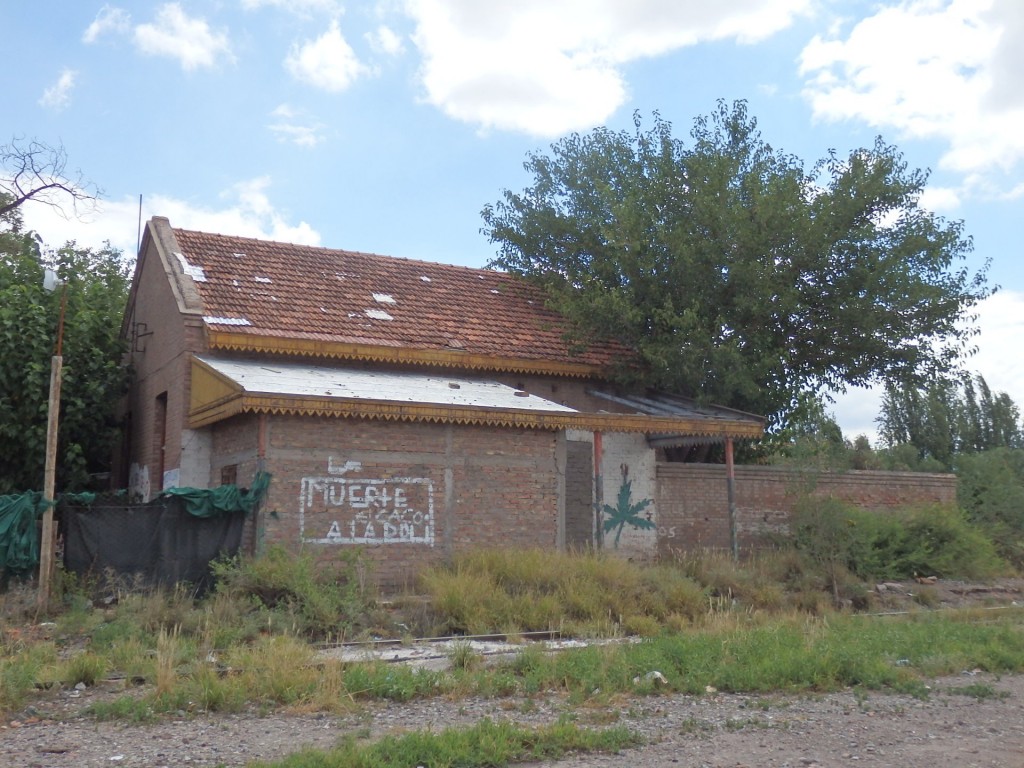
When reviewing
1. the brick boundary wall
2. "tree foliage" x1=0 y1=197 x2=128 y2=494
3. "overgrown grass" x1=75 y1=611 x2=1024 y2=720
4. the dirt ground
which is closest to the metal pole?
the brick boundary wall

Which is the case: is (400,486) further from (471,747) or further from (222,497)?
(471,747)

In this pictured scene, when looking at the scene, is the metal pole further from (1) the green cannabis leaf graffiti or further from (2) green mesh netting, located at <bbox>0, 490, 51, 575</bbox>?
(2) green mesh netting, located at <bbox>0, 490, 51, 575</bbox>

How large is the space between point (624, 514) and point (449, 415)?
5043 millimetres

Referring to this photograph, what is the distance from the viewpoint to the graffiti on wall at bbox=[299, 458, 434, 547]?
15125mm

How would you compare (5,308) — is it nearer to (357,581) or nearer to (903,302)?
(357,581)

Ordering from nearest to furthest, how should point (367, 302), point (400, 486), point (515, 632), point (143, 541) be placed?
point (515, 632) < point (143, 541) < point (400, 486) < point (367, 302)

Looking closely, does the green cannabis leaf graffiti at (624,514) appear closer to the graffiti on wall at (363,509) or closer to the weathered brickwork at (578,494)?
the weathered brickwork at (578,494)

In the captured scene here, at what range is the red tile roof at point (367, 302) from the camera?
18938 millimetres

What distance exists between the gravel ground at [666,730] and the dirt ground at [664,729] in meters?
0.01

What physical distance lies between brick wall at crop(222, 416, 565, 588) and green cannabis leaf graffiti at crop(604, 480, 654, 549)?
2.40 metres

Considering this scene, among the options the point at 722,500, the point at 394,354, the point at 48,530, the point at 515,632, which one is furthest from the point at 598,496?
the point at 48,530

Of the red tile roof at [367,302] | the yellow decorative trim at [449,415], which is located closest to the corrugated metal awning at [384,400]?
the yellow decorative trim at [449,415]

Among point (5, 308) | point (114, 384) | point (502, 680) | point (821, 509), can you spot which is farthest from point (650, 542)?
point (5, 308)

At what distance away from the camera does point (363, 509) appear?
50.7 feet
